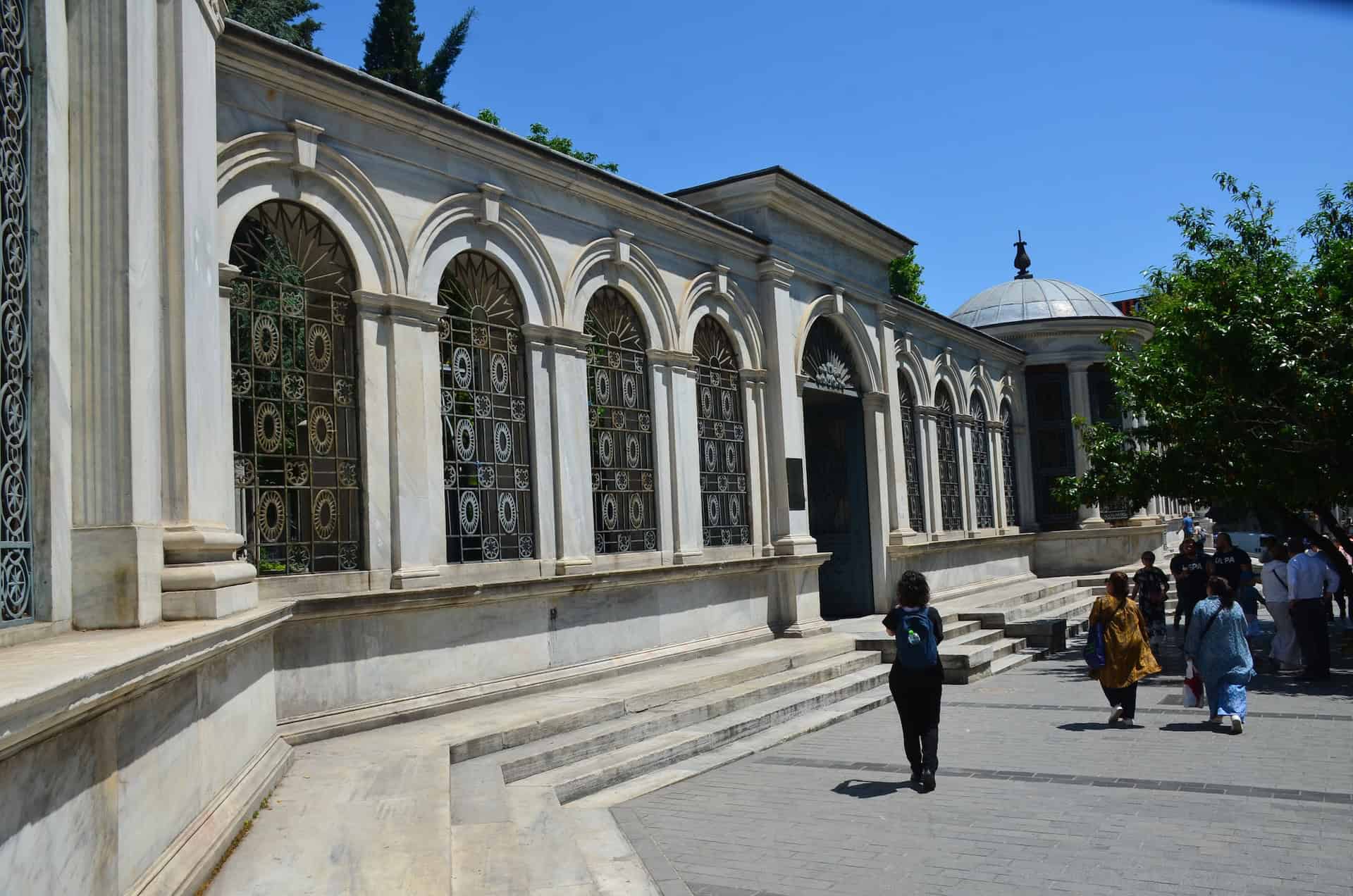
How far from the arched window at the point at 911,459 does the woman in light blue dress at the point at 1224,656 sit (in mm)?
8958

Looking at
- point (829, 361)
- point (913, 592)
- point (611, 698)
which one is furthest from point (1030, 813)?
point (829, 361)

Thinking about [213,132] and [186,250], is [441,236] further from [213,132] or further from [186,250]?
[186,250]

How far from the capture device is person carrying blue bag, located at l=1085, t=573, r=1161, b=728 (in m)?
9.67

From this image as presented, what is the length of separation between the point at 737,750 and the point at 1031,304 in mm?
20325

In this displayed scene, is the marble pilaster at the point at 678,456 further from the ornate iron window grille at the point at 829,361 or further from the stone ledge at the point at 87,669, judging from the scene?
the stone ledge at the point at 87,669

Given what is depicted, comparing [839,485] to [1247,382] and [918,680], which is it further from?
[918,680]

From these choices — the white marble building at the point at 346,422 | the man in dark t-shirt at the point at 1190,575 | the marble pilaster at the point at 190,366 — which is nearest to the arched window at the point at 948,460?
the white marble building at the point at 346,422

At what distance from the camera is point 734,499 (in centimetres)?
1367

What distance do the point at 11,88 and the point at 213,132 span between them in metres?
2.41

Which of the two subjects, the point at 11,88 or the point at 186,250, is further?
the point at 186,250

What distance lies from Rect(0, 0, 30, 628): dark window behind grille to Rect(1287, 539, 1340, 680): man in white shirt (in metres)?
12.2

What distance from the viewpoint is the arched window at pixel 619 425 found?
37.9 ft

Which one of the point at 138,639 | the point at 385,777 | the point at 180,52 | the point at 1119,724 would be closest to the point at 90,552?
the point at 138,639

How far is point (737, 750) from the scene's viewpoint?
9023 millimetres
